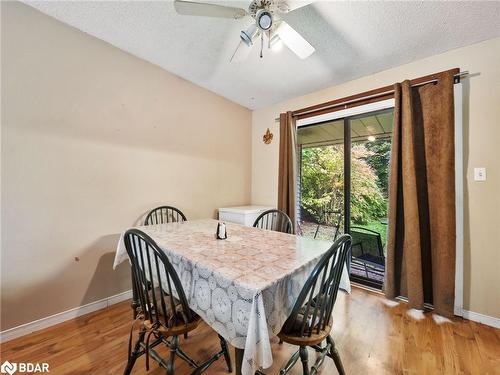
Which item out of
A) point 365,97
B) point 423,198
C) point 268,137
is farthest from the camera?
point 268,137

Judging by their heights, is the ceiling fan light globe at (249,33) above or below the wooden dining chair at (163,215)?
above

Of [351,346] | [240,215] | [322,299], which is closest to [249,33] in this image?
[322,299]

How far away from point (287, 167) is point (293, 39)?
1.64m

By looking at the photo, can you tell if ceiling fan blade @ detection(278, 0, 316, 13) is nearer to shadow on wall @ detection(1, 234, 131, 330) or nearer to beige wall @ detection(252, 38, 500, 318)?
beige wall @ detection(252, 38, 500, 318)

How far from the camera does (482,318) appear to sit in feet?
6.04

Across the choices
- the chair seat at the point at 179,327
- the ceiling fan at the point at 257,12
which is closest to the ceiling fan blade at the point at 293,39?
the ceiling fan at the point at 257,12

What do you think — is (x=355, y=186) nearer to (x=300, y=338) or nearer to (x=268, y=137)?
(x=268, y=137)

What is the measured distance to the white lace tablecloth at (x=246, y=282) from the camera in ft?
2.72

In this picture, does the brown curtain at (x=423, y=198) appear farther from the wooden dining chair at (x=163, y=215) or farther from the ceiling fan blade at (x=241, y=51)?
the wooden dining chair at (x=163, y=215)

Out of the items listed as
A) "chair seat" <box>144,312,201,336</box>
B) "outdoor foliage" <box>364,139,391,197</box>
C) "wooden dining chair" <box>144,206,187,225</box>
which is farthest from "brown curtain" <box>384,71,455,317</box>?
"wooden dining chair" <box>144,206,187,225</box>

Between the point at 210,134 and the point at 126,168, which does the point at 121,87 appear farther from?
the point at 210,134

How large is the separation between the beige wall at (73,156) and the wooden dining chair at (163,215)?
0.36 ft

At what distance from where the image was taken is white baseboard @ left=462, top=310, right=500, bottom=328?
179cm

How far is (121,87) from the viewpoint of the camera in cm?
214
